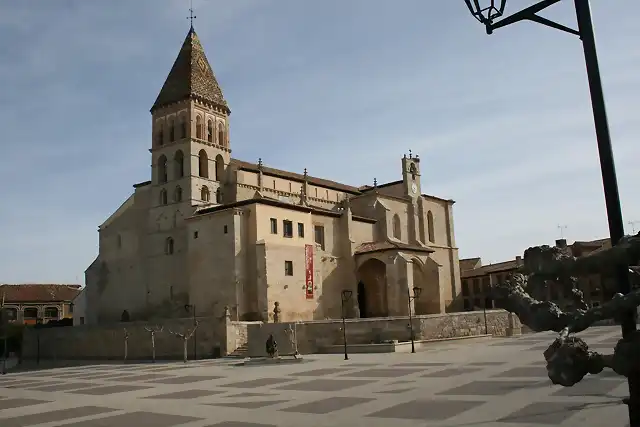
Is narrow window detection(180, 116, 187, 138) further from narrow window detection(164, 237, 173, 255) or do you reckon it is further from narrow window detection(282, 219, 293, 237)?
narrow window detection(282, 219, 293, 237)

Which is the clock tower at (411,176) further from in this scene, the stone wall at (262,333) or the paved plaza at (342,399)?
the paved plaza at (342,399)

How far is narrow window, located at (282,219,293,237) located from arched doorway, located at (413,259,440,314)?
14.8 m

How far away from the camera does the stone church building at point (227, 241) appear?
4241cm

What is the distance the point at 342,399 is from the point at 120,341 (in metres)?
31.5

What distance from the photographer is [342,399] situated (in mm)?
13891

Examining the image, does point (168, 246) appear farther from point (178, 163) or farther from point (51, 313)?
point (51, 313)

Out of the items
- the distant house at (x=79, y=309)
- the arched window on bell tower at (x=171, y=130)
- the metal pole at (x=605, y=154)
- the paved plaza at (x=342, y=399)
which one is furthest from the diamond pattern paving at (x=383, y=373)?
the distant house at (x=79, y=309)

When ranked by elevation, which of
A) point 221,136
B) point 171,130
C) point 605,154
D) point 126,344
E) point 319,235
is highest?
point 171,130

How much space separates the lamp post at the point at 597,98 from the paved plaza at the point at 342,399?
6.72 meters

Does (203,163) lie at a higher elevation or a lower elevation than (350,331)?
higher

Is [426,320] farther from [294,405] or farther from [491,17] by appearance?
[491,17]

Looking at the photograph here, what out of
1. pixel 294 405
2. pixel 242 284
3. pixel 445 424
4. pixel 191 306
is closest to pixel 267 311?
pixel 242 284

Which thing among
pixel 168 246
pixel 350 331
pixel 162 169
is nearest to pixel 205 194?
pixel 162 169

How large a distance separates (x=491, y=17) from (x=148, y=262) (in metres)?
48.3
